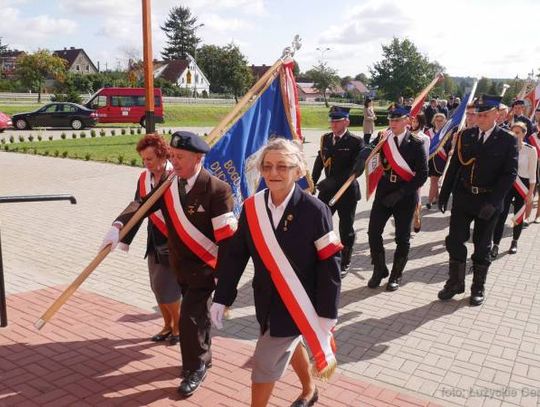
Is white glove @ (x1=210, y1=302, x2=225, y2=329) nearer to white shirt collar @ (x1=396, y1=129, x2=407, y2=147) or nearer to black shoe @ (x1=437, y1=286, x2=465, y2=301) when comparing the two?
black shoe @ (x1=437, y1=286, x2=465, y2=301)

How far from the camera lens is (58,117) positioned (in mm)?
27422

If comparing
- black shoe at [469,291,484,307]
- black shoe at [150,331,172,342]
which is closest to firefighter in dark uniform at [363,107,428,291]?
black shoe at [469,291,484,307]

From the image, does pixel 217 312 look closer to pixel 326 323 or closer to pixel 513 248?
pixel 326 323

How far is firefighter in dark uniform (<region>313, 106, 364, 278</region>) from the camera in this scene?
641 centimetres

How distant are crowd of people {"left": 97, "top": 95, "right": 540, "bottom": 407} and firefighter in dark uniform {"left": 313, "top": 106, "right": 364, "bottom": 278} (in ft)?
1.08

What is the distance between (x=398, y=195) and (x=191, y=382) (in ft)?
10.5

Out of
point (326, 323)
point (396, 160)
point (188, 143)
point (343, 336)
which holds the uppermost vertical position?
point (188, 143)

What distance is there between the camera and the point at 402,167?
6.02m

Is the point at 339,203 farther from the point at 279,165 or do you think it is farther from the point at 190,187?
the point at 279,165

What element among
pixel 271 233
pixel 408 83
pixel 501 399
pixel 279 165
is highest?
pixel 408 83

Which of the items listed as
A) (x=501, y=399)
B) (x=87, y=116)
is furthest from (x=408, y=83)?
(x=501, y=399)

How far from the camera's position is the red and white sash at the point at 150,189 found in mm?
4277

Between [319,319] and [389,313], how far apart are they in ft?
8.51

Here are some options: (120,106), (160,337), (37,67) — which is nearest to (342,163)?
(160,337)
